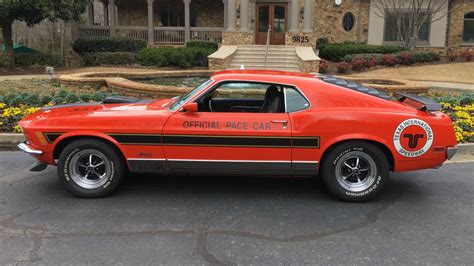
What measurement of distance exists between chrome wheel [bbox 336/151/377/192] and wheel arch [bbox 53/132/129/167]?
8.07 feet

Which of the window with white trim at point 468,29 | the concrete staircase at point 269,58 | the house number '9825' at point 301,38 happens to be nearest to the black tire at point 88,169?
the concrete staircase at point 269,58

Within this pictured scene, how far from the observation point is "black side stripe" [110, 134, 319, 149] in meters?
4.95

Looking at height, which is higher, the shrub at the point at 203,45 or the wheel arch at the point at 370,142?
the shrub at the point at 203,45

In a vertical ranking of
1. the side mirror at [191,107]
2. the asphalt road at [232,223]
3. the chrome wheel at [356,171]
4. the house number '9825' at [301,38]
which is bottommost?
the asphalt road at [232,223]

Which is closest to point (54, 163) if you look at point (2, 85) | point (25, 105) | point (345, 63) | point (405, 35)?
point (25, 105)

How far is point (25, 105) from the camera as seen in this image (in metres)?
9.54

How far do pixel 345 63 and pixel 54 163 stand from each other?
667 inches

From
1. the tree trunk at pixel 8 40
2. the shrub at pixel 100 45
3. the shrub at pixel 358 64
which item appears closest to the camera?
the shrub at pixel 358 64

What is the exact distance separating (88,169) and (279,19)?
74.9ft

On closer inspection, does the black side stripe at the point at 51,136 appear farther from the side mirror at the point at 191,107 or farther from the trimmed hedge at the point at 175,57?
the trimmed hedge at the point at 175,57

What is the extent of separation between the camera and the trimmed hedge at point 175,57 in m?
20.9

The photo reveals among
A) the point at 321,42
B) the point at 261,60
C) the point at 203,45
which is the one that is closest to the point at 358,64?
the point at 261,60

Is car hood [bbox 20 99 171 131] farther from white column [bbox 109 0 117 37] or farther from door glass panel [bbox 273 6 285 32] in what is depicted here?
white column [bbox 109 0 117 37]

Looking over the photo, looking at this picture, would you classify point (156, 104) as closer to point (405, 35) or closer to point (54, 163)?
point (54, 163)
